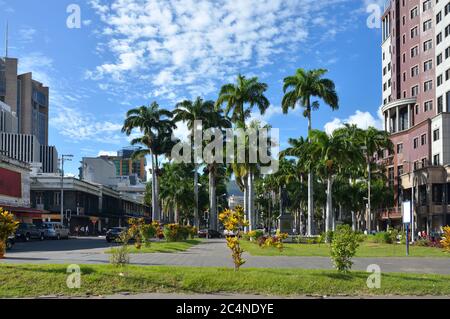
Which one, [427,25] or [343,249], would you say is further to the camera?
[427,25]

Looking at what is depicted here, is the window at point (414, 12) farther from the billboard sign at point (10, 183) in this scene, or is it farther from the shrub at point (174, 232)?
the billboard sign at point (10, 183)

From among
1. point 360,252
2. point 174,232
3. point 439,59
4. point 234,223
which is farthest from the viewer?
point 439,59

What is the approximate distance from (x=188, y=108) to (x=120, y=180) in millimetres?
101057

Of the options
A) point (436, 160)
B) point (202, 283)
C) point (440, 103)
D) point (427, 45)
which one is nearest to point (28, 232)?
point (202, 283)

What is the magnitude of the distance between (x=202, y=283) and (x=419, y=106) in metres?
75.1

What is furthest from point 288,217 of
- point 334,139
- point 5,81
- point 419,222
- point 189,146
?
point 5,81

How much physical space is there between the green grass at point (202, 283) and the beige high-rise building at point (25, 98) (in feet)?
417

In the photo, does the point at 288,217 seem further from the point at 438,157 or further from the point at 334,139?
the point at 438,157

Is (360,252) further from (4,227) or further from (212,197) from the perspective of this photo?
(212,197)

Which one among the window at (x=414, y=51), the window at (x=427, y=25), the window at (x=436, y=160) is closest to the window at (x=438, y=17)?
the window at (x=427, y=25)

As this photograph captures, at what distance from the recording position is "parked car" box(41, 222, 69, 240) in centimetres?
5353

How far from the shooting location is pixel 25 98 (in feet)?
454

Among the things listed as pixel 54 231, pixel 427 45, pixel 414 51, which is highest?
pixel 414 51

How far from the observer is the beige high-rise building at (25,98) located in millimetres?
131500
